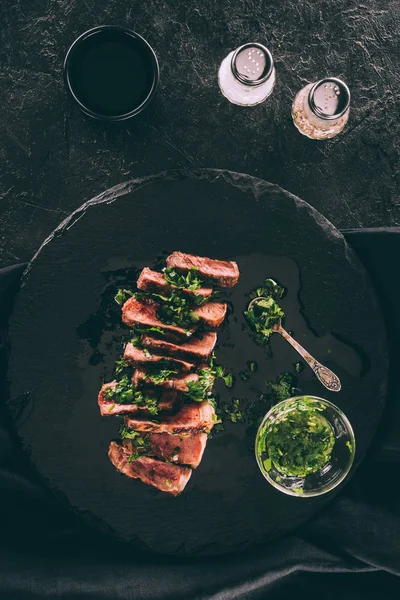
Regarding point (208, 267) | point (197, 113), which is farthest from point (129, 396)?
point (197, 113)

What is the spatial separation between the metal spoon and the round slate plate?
63mm

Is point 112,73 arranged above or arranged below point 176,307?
above

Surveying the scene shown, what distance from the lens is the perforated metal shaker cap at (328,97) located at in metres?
4.01

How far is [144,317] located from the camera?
363 centimetres

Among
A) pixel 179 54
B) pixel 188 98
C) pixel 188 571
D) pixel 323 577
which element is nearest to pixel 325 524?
pixel 323 577

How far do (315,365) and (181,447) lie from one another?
1.01 m

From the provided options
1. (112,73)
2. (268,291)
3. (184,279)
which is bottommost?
(184,279)

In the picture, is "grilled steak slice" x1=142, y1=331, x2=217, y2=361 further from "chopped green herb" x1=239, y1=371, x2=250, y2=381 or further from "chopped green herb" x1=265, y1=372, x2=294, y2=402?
"chopped green herb" x1=265, y1=372, x2=294, y2=402

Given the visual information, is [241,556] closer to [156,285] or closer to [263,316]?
[263,316]

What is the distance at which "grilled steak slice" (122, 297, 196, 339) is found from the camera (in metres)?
3.61

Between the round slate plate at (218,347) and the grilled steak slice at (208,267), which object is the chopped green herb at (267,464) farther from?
the grilled steak slice at (208,267)

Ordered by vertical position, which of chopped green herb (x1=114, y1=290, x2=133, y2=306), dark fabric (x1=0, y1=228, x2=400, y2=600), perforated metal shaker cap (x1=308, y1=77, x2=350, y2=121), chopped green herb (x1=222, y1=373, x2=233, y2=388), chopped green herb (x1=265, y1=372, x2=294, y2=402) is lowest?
dark fabric (x1=0, y1=228, x2=400, y2=600)

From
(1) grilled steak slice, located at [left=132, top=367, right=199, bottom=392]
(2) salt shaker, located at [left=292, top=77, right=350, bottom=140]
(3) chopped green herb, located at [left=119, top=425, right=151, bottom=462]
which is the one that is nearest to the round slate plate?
(3) chopped green herb, located at [left=119, top=425, right=151, bottom=462]

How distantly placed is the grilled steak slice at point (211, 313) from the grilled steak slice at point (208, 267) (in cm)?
15
